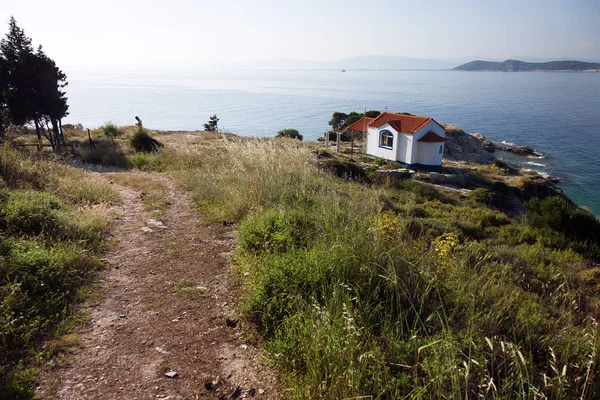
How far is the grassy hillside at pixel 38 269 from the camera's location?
3402mm

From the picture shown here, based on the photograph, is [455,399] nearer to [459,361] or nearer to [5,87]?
[459,361]

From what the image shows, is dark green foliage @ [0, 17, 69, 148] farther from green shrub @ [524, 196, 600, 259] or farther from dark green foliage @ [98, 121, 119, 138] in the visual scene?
green shrub @ [524, 196, 600, 259]

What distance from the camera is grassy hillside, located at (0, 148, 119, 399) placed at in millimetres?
3402

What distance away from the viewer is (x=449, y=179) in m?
26.8

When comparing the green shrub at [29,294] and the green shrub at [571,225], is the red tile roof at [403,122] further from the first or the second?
the green shrub at [29,294]

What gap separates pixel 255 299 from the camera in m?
3.95

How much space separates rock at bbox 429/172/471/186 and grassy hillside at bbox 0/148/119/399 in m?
23.0

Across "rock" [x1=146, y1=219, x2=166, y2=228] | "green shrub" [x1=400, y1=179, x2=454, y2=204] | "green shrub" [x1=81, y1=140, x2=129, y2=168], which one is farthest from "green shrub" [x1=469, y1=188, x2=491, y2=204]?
"green shrub" [x1=81, y1=140, x2=129, y2=168]

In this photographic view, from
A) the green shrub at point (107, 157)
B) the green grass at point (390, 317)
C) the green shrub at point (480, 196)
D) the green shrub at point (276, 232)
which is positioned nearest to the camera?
the green grass at point (390, 317)

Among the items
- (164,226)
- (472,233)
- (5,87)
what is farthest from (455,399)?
(5,87)

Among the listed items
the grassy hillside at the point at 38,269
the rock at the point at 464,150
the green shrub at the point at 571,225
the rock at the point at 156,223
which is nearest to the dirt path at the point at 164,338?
the grassy hillside at the point at 38,269

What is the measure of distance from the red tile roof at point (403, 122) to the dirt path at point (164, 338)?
26.1 meters

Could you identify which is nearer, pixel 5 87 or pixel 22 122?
pixel 5 87

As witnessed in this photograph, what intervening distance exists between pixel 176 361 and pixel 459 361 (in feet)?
8.15
